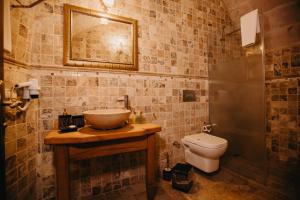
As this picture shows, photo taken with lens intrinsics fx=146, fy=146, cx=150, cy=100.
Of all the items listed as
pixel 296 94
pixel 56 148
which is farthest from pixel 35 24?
pixel 296 94

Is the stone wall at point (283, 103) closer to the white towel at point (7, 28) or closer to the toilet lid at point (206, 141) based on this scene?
the toilet lid at point (206, 141)

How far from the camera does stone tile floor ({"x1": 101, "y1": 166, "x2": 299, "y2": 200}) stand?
150 centimetres

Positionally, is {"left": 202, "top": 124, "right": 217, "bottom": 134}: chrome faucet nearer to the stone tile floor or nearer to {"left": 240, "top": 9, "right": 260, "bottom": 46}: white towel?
the stone tile floor

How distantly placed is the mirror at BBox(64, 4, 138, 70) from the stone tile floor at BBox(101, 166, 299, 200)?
1412 millimetres

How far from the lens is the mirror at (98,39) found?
1.50m

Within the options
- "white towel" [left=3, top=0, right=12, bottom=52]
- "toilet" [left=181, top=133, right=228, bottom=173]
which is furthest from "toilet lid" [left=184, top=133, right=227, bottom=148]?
"white towel" [left=3, top=0, right=12, bottom=52]

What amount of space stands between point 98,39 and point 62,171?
4.31 ft

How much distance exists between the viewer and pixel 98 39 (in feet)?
5.30

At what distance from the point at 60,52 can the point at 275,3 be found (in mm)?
2807

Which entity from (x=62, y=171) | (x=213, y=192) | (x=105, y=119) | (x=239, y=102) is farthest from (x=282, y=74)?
(x=62, y=171)

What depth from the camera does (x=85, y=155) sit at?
113cm

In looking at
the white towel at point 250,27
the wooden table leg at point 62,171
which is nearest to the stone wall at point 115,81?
the wooden table leg at point 62,171

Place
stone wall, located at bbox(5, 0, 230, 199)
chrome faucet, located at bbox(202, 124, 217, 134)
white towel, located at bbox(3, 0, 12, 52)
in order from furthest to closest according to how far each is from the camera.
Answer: chrome faucet, located at bbox(202, 124, 217, 134), stone wall, located at bbox(5, 0, 230, 199), white towel, located at bbox(3, 0, 12, 52)

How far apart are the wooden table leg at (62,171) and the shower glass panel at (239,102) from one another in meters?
2.05
